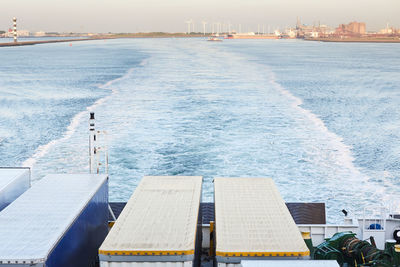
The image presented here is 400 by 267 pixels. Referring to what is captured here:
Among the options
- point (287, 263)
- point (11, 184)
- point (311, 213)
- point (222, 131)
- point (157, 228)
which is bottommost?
point (311, 213)

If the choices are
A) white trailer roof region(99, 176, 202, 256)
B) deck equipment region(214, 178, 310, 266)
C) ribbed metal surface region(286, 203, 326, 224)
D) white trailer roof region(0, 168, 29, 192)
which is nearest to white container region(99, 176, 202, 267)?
white trailer roof region(99, 176, 202, 256)

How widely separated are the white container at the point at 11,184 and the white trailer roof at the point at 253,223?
4440 mm

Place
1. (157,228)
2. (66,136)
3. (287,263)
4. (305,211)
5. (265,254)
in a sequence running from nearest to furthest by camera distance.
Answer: (287,263), (265,254), (157,228), (305,211), (66,136)

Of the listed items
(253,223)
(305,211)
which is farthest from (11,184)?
(305,211)

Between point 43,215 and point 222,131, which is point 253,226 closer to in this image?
point 43,215

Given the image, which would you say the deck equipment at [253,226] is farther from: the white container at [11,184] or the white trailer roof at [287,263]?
the white container at [11,184]

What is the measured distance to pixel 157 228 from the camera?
294 inches

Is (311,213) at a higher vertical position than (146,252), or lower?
lower

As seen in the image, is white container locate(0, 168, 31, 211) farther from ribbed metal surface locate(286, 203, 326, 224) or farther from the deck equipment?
ribbed metal surface locate(286, 203, 326, 224)

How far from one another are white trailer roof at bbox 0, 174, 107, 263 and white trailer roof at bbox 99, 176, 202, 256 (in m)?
0.87

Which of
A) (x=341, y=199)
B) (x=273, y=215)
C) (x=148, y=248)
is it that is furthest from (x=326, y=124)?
(x=148, y=248)

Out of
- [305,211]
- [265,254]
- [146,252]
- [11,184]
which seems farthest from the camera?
[305,211]

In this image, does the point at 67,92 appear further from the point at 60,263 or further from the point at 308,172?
the point at 60,263

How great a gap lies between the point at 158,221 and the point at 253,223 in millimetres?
1646
